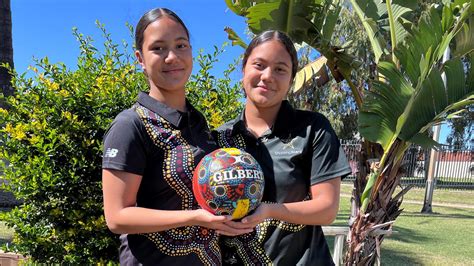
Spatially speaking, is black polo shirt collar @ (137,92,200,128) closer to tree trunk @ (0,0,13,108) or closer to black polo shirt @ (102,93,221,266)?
black polo shirt @ (102,93,221,266)

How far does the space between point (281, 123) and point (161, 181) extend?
0.65 m

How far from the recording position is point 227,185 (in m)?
1.57

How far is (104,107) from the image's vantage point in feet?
10.6

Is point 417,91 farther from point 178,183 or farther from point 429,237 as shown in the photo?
point 429,237

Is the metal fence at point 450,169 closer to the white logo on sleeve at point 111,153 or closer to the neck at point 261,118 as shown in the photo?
the neck at point 261,118

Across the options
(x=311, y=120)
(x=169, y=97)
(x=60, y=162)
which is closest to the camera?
(x=169, y=97)

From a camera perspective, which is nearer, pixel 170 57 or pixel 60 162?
pixel 170 57

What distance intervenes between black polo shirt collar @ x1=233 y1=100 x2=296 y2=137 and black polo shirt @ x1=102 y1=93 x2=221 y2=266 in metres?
0.35

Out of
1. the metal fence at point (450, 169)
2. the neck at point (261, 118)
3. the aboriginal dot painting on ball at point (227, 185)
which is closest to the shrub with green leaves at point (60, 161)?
the neck at point (261, 118)

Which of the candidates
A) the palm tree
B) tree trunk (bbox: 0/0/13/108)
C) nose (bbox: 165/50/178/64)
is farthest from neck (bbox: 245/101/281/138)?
tree trunk (bbox: 0/0/13/108)

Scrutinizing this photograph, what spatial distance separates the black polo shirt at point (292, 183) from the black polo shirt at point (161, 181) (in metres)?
0.23

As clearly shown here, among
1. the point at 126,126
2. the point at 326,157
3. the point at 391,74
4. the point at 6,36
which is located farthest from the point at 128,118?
the point at 6,36

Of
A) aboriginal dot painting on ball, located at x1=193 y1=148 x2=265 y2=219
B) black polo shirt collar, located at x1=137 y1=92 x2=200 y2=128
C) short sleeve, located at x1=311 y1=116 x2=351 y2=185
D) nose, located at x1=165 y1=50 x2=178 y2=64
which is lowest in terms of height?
aboriginal dot painting on ball, located at x1=193 y1=148 x2=265 y2=219

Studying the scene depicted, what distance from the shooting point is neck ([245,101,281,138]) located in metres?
2.04
